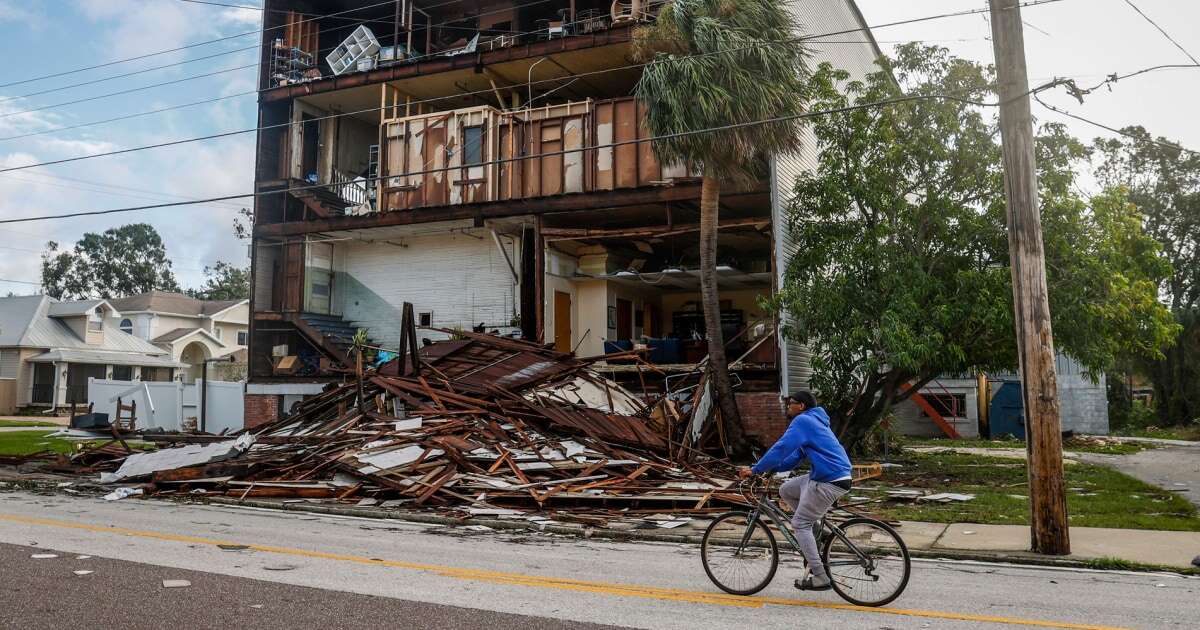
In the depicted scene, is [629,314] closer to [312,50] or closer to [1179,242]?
[312,50]

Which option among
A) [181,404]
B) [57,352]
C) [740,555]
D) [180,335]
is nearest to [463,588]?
[740,555]

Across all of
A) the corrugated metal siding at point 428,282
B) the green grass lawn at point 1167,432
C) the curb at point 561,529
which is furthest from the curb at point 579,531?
the green grass lawn at point 1167,432

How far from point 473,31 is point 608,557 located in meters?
23.5

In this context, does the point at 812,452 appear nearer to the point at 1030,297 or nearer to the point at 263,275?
the point at 1030,297

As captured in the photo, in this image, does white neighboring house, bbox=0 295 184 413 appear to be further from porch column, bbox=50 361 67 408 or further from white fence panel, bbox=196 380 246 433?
white fence panel, bbox=196 380 246 433

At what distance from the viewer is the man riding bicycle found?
6.93 meters

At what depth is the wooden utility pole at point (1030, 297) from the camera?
374 inches

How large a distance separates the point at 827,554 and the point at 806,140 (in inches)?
848

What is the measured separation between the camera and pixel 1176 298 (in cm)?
4056

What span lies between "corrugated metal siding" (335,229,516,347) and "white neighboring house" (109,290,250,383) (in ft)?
89.7

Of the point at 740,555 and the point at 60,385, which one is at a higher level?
the point at 60,385

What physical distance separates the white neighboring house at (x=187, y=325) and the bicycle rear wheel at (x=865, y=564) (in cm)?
5127

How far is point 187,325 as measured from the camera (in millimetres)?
56906

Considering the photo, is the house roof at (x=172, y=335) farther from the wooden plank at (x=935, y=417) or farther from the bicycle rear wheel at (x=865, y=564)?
the bicycle rear wheel at (x=865, y=564)
